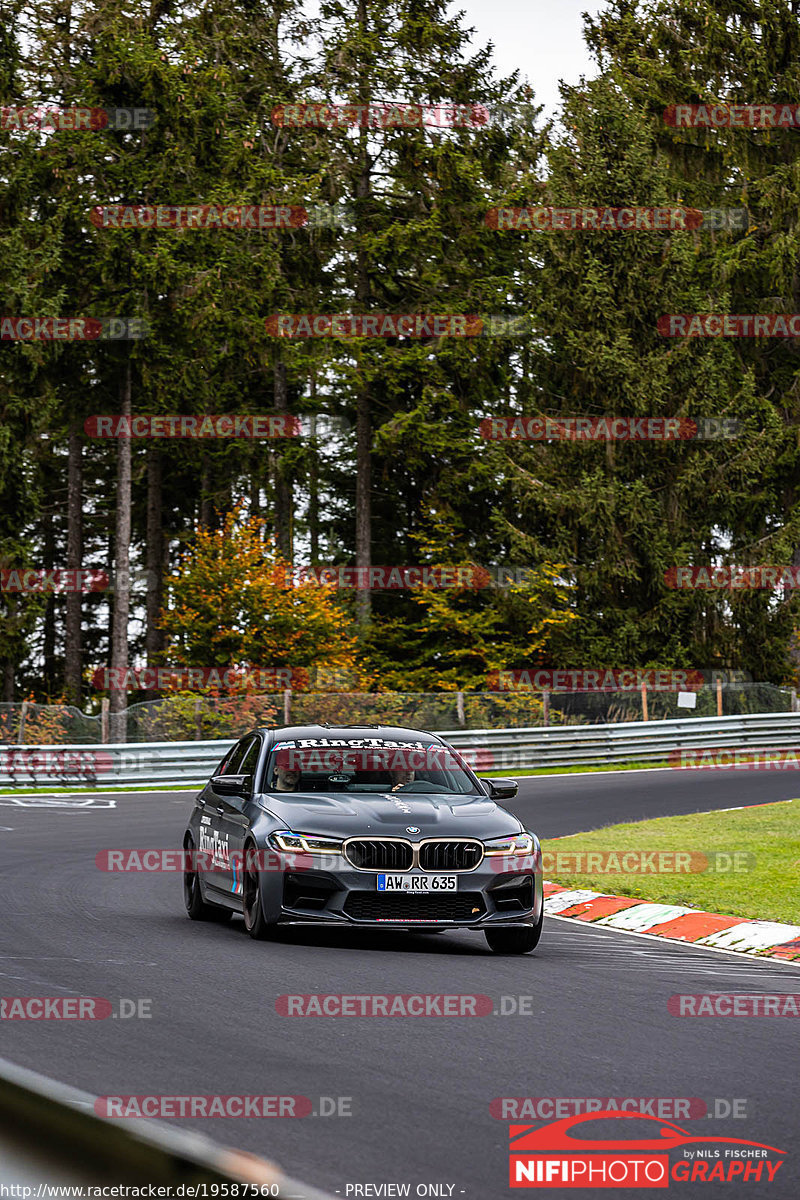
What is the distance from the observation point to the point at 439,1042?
24.6ft

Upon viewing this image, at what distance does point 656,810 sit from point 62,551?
4929 centimetres

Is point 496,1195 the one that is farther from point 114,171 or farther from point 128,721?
point 114,171

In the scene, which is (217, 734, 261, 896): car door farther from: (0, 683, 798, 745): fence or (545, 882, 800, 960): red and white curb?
(0, 683, 798, 745): fence

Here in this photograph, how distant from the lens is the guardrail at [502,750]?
28.5 metres

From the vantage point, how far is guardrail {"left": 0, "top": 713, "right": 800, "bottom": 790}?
28.5 metres

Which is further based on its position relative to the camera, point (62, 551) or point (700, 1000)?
point (62, 551)

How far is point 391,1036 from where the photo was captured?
7605 mm

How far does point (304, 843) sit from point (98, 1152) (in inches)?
319

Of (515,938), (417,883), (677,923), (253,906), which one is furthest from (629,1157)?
(677,923)

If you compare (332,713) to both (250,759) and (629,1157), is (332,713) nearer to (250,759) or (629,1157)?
(250,759)

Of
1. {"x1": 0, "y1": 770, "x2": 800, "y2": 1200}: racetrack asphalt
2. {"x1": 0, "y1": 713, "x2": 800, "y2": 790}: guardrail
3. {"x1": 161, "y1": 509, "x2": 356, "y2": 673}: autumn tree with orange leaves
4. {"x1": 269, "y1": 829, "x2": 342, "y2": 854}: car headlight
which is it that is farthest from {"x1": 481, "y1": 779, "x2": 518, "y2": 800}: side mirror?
{"x1": 161, "y1": 509, "x2": 356, "y2": 673}: autumn tree with orange leaves

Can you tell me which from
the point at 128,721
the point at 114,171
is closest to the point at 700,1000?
the point at 128,721

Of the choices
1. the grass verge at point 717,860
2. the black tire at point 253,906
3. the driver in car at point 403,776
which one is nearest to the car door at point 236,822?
the black tire at point 253,906

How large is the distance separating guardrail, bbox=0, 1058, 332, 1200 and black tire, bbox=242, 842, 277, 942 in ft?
26.3
